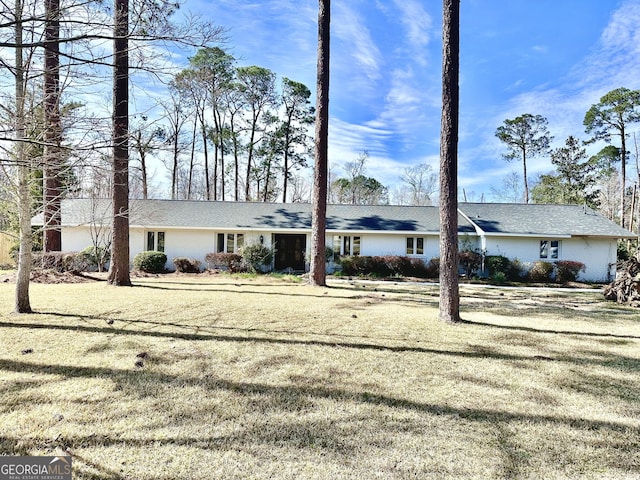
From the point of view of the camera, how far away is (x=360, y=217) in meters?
20.7

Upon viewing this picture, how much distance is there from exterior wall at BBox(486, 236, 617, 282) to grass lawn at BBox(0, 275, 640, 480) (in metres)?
11.5

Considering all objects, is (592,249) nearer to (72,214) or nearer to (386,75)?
(386,75)

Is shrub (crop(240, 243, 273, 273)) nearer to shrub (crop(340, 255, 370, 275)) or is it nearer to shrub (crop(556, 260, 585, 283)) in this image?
shrub (crop(340, 255, 370, 275))

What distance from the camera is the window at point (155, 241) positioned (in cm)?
1908

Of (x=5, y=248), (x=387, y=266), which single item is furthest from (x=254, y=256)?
(x=5, y=248)

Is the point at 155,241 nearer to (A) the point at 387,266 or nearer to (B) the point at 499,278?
(A) the point at 387,266

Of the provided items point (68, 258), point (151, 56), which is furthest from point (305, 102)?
point (151, 56)

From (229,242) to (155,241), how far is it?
4014mm

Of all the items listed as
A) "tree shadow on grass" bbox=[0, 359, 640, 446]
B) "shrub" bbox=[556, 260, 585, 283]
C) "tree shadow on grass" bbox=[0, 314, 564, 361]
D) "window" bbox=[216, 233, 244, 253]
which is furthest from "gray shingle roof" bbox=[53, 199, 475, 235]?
"tree shadow on grass" bbox=[0, 359, 640, 446]

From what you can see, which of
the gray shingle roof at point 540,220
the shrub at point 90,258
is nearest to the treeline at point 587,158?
the gray shingle roof at point 540,220

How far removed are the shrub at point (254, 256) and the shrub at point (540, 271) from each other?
13389mm

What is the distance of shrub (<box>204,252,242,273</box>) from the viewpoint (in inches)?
712

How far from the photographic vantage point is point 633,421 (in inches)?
131

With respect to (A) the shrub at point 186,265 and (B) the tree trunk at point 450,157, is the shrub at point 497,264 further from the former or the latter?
(A) the shrub at point 186,265
